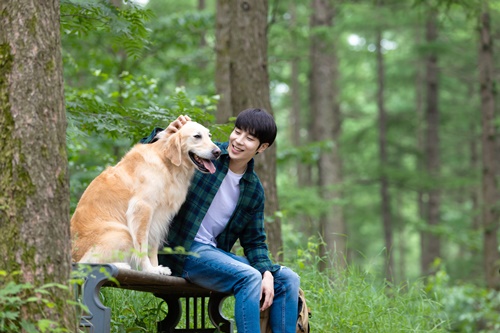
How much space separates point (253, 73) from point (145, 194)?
348 cm

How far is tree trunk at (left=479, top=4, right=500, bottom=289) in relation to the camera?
14.4m

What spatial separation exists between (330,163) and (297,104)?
200 inches

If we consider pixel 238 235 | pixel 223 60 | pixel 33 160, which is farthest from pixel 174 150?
pixel 223 60

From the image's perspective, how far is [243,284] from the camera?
437cm

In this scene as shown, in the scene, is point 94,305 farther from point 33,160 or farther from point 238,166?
point 238,166

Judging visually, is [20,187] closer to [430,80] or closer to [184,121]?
[184,121]

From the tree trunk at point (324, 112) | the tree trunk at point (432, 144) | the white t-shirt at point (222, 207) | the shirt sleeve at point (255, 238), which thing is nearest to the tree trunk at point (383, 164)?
the tree trunk at point (432, 144)

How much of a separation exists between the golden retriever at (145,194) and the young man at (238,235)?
0.35ft

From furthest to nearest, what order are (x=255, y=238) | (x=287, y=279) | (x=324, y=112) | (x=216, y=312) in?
(x=324, y=112) < (x=216, y=312) < (x=255, y=238) < (x=287, y=279)

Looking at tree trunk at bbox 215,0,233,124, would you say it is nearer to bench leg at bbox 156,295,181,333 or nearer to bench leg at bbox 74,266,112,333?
bench leg at bbox 156,295,181,333

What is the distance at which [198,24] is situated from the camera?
13.7m

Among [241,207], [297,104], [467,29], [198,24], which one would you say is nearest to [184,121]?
[241,207]

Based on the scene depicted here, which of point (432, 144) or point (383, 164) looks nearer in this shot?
point (383, 164)

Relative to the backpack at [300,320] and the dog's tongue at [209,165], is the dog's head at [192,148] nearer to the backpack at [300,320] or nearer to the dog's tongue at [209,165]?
the dog's tongue at [209,165]
